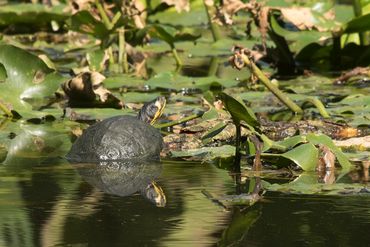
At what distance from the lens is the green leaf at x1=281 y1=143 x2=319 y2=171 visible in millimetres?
4391

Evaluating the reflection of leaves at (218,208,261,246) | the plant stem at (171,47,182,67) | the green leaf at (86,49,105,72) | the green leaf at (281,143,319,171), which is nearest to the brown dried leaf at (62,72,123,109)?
the green leaf at (86,49,105,72)

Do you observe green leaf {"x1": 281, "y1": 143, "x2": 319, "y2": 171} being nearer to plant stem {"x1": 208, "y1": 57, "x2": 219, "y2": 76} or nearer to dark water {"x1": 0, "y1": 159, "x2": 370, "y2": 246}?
dark water {"x1": 0, "y1": 159, "x2": 370, "y2": 246}

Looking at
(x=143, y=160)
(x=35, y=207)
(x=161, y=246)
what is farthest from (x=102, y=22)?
(x=161, y=246)

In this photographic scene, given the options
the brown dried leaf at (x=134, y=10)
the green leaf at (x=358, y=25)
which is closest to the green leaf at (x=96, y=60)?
the brown dried leaf at (x=134, y=10)

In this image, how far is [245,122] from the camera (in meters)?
4.64

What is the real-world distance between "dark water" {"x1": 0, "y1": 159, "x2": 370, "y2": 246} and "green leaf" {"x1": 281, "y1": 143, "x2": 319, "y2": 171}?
271 mm

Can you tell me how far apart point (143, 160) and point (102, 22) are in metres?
2.82

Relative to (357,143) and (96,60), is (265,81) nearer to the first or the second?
(357,143)

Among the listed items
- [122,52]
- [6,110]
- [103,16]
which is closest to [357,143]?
[6,110]

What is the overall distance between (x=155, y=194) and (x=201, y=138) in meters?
1.02

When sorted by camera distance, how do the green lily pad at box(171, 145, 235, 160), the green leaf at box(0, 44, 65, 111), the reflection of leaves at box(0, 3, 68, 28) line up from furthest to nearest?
1. the reflection of leaves at box(0, 3, 68, 28)
2. the green leaf at box(0, 44, 65, 111)
3. the green lily pad at box(171, 145, 235, 160)

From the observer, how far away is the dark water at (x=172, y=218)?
3287 mm

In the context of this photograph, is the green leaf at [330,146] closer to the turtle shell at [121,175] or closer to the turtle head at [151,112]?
the turtle shell at [121,175]

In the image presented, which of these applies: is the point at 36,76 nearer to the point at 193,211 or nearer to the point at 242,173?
the point at 242,173
